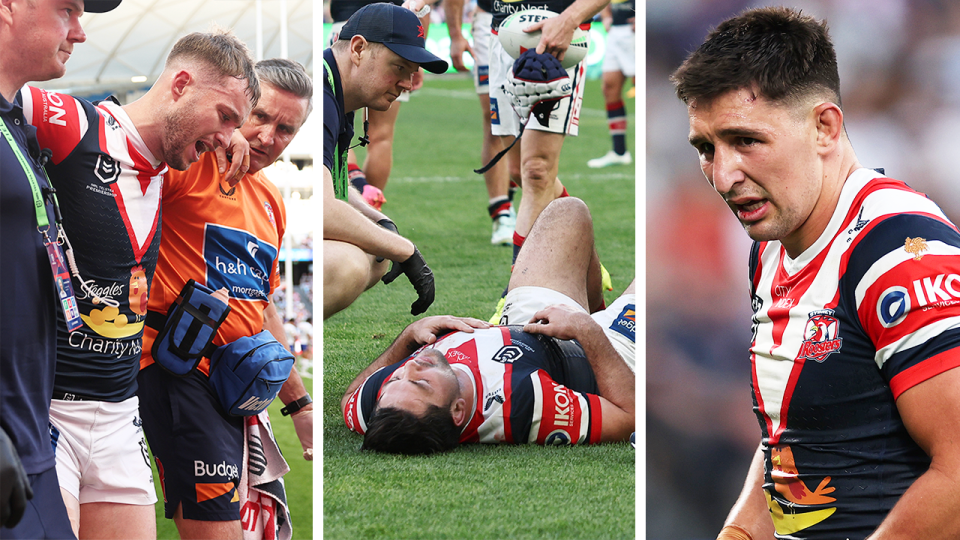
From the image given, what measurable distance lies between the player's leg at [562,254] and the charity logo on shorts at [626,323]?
134 mm

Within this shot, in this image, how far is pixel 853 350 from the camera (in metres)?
1.51

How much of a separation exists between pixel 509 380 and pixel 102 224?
4.11 ft

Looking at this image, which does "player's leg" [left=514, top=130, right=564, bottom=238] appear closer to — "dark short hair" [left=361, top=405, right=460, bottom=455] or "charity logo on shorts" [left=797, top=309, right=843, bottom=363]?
"dark short hair" [left=361, top=405, right=460, bottom=455]

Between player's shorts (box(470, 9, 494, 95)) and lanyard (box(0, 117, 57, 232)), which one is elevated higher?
player's shorts (box(470, 9, 494, 95))

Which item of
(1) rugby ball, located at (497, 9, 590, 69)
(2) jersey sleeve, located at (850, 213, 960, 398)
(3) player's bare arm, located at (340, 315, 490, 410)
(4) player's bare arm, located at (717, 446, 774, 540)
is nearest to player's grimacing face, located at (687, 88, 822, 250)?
(2) jersey sleeve, located at (850, 213, 960, 398)

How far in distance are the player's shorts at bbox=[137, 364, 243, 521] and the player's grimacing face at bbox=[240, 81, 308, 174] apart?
0.62m

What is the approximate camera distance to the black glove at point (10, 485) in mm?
1316

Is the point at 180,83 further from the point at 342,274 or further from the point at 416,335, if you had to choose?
the point at 416,335

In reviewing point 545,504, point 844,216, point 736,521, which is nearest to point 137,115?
point 545,504

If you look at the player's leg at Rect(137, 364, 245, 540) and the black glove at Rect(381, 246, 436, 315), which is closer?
the player's leg at Rect(137, 364, 245, 540)

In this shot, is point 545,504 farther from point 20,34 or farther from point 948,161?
point 948,161

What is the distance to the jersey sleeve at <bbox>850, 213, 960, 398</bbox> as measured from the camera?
1348 millimetres

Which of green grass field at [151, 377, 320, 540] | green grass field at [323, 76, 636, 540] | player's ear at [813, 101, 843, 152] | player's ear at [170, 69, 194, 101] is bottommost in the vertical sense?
green grass field at [151, 377, 320, 540]

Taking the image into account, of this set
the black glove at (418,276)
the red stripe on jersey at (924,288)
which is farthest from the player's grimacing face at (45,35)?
the red stripe on jersey at (924,288)
